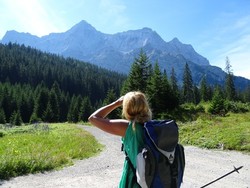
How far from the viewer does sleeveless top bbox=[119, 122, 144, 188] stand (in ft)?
11.8

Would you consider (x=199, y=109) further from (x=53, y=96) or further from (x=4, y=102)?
(x=4, y=102)

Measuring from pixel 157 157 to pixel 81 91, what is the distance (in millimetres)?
161859

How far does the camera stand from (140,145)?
3.57m

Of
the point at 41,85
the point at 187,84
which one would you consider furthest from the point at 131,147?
the point at 41,85

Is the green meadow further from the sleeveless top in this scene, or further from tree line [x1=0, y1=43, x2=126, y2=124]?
tree line [x1=0, y1=43, x2=126, y2=124]

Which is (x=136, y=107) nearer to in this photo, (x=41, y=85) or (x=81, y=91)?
(x=41, y=85)

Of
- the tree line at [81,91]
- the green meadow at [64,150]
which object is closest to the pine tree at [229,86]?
the tree line at [81,91]

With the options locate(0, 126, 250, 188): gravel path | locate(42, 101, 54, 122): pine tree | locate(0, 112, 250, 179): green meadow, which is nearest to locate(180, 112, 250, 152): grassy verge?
locate(0, 112, 250, 179): green meadow

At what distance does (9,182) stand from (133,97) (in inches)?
313

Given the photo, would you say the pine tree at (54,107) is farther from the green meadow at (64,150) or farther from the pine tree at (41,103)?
the green meadow at (64,150)

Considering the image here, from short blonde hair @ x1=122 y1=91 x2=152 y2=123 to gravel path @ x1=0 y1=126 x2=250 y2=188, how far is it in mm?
6456

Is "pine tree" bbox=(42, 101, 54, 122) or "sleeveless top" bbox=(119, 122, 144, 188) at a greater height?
"pine tree" bbox=(42, 101, 54, 122)

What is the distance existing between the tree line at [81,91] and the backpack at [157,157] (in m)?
33.1

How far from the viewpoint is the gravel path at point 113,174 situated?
9742 millimetres
